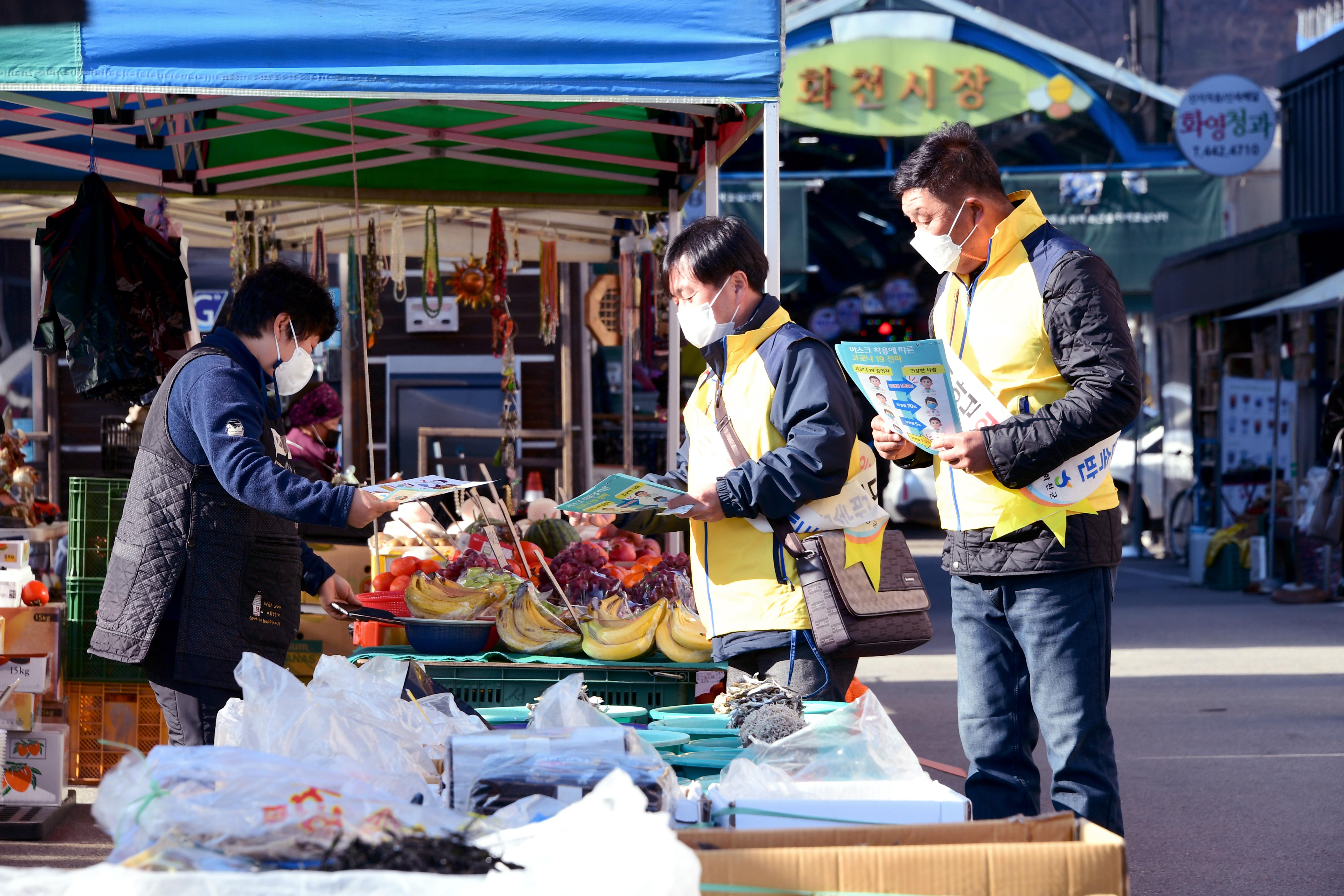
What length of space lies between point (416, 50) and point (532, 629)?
177 centimetres

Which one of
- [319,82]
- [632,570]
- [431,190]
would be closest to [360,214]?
[431,190]

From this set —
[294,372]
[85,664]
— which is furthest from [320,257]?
[294,372]

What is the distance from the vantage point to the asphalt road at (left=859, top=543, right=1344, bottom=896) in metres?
4.74

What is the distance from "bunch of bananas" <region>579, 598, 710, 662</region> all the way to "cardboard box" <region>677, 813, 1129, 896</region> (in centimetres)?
202

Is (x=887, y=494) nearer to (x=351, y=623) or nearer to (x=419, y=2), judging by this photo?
(x=351, y=623)

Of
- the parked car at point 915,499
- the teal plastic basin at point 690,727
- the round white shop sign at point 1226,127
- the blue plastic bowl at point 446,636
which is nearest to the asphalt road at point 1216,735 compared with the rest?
the teal plastic basin at point 690,727

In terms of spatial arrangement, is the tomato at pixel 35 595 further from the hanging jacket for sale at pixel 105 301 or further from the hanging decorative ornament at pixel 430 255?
the hanging decorative ornament at pixel 430 255

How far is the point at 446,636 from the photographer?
410 centimetres

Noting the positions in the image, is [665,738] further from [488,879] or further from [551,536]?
[551,536]

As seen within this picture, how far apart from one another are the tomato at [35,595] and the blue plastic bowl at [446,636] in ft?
7.25

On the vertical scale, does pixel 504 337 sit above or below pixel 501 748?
above

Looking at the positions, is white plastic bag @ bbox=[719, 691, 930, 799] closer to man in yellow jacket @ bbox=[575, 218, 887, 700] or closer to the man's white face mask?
man in yellow jacket @ bbox=[575, 218, 887, 700]

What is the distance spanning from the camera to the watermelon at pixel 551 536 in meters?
6.00

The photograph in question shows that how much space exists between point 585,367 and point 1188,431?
934 centimetres
